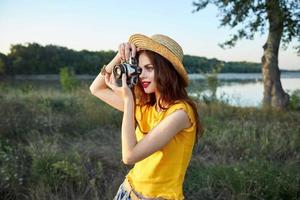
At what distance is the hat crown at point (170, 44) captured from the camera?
163 centimetres

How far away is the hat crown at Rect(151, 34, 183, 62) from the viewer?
→ 1.63m

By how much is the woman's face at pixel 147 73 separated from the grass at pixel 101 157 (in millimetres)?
1787

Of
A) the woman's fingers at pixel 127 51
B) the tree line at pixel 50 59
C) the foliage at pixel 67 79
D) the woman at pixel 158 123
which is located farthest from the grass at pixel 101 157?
the tree line at pixel 50 59

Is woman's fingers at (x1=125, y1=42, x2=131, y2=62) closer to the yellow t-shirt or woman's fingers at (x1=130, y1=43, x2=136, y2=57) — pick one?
woman's fingers at (x1=130, y1=43, x2=136, y2=57)

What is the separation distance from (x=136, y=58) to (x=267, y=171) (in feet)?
7.81

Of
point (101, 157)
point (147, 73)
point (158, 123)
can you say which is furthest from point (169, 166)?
point (101, 157)

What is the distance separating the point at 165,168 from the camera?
1.55 metres

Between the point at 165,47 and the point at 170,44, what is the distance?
43 mm

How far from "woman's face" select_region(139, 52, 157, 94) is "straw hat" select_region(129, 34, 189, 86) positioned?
50 mm

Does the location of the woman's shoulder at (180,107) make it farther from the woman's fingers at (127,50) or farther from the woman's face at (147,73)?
the woman's fingers at (127,50)

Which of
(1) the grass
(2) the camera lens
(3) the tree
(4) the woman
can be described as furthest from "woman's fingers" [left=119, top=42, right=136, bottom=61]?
(3) the tree

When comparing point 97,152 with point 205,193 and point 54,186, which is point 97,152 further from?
point 205,193

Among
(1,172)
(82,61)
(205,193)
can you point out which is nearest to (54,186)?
(1,172)

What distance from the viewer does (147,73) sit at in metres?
1.64
